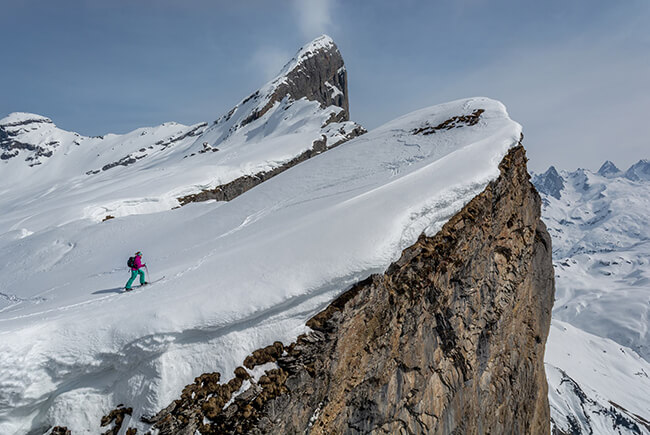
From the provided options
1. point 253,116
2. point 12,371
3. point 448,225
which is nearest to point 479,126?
point 448,225

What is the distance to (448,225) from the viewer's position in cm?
1312

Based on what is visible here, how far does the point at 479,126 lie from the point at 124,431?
20.5m

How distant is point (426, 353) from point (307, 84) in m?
87.5

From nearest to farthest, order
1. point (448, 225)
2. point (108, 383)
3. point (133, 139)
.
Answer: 1. point (108, 383)
2. point (448, 225)
3. point (133, 139)

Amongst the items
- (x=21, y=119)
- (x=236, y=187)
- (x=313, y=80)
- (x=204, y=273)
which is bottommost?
(x=204, y=273)

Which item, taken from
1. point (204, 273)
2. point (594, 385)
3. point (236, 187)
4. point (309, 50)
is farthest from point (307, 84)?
point (594, 385)

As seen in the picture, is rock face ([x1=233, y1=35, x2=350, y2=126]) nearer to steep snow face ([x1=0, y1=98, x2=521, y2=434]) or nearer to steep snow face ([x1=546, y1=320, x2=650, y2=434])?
steep snow face ([x1=0, y1=98, x2=521, y2=434])

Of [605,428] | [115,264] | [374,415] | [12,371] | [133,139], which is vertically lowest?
[605,428]

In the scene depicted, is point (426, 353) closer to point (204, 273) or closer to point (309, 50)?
point (204, 273)

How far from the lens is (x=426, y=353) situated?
12.3m

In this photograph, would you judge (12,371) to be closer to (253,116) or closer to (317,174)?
(317,174)

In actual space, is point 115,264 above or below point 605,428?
above

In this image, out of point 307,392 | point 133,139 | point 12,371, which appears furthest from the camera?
point 133,139

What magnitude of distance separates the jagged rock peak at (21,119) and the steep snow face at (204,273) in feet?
736
